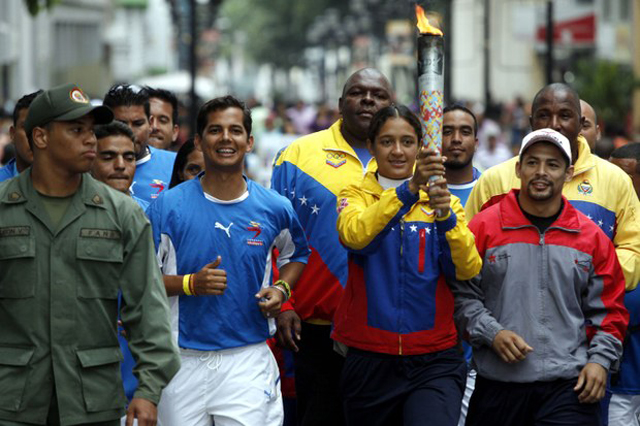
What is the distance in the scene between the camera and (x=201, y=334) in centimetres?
672

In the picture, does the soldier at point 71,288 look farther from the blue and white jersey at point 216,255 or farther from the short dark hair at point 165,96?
the short dark hair at point 165,96

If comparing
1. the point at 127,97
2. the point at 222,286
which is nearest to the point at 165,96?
the point at 127,97

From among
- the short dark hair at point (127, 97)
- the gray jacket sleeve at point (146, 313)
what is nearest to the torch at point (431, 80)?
the gray jacket sleeve at point (146, 313)

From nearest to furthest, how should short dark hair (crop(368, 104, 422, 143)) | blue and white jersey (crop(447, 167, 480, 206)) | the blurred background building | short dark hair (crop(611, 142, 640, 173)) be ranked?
short dark hair (crop(368, 104, 422, 143)) < blue and white jersey (crop(447, 167, 480, 206)) < short dark hair (crop(611, 142, 640, 173)) < the blurred background building

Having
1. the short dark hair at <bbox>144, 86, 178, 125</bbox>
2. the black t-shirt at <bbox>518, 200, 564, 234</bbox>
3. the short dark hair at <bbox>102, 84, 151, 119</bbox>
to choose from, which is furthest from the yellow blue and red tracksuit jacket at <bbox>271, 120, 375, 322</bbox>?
the short dark hair at <bbox>144, 86, 178, 125</bbox>

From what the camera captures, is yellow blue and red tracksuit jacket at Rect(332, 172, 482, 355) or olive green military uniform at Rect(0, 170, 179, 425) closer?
olive green military uniform at Rect(0, 170, 179, 425)

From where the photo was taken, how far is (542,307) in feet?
21.4

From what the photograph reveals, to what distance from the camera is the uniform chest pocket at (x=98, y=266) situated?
544cm

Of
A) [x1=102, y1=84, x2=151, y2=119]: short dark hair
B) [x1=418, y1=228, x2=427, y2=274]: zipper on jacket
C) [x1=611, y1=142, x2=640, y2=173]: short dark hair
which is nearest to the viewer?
[x1=418, y1=228, x2=427, y2=274]: zipper on jacket

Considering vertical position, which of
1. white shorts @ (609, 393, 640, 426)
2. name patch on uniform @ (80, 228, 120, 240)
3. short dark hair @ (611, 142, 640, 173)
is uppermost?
short dark hair @ (611, 142, 640, 173)

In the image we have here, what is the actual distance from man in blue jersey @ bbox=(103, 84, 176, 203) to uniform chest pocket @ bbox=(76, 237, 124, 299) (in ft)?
9.67

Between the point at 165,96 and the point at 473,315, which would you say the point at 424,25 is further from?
the point at 165,96

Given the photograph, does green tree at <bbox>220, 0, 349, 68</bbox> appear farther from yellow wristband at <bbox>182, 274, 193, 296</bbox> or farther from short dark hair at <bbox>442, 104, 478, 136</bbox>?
yellow wristband at <bbox>182, 274, 193, 296</bbox>

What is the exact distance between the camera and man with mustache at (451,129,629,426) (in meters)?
6.47
